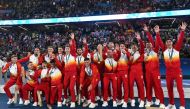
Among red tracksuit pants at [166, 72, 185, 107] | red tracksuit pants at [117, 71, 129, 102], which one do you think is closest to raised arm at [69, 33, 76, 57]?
red tracksuit pants at [117, 71, 129, 102]

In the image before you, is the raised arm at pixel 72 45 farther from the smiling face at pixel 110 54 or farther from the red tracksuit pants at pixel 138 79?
the red tracksuit pants at pixel 138 79

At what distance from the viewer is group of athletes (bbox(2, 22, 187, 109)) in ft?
32.2

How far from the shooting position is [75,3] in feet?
97.1

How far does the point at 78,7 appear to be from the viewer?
29.1 metres

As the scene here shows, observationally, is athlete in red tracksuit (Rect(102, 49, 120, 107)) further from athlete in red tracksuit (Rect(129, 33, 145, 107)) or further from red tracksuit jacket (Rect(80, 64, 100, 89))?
athlete in red tracksuit (Rect(129, 33, 145, 107))

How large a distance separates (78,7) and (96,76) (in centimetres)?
1956

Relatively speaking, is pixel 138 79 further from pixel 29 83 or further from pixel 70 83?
pixel 29 83

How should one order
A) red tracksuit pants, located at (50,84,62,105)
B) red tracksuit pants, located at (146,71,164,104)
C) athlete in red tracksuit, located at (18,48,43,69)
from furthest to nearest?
athlete in red tracksuit, located at (18,48,43,69)
red tracksuit pants, located at (50,84,62,105)
red tracksuit pants, located at (146,71,164,104)

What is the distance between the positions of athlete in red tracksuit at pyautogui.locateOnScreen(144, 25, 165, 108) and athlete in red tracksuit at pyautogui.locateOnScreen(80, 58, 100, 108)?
1.56 metres

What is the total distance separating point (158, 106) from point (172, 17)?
664 inches

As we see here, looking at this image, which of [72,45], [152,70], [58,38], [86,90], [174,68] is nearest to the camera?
[174,68]

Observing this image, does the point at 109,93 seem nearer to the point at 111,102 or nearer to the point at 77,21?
the point at 111,102

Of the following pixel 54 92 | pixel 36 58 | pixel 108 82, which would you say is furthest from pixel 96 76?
pixel 36 58

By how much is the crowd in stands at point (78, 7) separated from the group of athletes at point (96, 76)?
16.4 m
